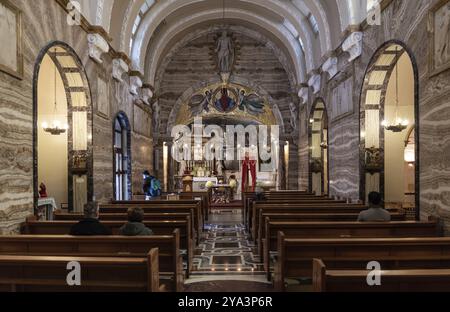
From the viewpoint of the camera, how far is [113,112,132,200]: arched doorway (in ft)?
42.1

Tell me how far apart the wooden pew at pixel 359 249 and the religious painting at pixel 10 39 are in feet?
14.0

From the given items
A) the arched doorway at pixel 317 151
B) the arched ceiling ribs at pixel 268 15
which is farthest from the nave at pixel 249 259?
the arched doorway at pixel 317 151

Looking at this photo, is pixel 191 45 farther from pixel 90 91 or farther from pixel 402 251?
pixel 402 251

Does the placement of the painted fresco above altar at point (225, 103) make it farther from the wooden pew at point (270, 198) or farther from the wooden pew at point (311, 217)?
the wooden pew at point (311, 217)

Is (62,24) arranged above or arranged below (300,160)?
above

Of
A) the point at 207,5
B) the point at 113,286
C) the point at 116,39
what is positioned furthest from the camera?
the point at 207,5

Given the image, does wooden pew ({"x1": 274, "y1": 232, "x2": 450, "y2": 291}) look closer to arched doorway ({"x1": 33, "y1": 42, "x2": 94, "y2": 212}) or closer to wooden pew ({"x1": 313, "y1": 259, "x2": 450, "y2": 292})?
wooden pew ({"x1": 313, "y1": 259, "x2": 450, "y2": 292})

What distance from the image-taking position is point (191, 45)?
62.4 ft

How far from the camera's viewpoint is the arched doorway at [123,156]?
→ 505 inches

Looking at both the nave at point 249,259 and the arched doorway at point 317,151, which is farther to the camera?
the arched doorway at point 317,151

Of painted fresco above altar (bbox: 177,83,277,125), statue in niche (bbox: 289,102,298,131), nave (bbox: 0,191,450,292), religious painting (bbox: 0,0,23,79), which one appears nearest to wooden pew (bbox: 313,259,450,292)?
nave (bbox: 0,191,450,292)

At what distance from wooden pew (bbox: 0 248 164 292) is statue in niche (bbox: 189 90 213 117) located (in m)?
16.4
